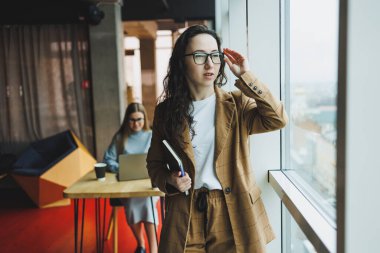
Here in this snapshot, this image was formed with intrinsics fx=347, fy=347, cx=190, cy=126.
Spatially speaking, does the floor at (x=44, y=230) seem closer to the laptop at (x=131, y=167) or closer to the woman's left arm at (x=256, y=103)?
the laptop at (x=131, y=167)

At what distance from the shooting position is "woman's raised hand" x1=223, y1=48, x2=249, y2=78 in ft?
4.28

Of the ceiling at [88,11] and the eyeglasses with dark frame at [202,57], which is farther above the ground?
the ceiling at [88,11]

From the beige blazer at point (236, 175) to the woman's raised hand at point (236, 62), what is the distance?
46mm

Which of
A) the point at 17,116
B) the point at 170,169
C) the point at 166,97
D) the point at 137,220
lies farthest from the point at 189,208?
the point at 17,116

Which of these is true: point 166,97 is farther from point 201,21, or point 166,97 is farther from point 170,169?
point 201,21

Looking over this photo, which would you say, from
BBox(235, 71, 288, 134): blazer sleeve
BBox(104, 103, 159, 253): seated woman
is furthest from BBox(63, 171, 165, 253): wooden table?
BBox(235, 71, 288, 134): blazer sleeve

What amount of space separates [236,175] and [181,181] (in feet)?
0.71

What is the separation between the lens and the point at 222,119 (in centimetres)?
135

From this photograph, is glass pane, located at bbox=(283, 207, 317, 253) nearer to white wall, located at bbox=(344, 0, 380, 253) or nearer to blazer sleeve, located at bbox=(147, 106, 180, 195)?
blazer sleeve, located at bbox=(147, 106, 180, 195)

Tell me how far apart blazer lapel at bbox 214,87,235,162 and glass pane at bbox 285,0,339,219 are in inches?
14.9

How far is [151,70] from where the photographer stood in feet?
24.4

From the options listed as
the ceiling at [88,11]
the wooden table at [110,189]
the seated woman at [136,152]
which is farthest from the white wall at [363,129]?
the ceiling at [88,11]

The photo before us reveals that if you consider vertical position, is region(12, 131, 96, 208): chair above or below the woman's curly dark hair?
below

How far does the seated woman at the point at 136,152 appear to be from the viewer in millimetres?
3062
